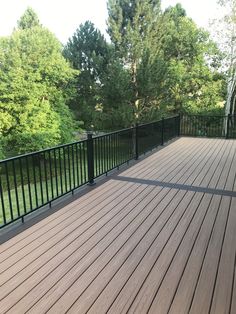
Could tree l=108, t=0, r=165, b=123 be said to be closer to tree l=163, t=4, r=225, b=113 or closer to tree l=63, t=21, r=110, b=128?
tree l=63, t=21, r=110, b=128

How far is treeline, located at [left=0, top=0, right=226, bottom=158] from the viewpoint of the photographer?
1051 cm

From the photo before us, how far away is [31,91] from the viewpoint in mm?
10328

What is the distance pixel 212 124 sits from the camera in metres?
11.6

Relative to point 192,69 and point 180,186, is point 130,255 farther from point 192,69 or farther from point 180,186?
point 192,69

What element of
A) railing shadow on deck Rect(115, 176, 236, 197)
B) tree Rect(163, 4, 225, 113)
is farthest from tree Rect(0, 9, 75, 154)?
railing shadow on deck Rect(115, 176, 236, 197)

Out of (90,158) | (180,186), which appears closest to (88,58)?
(90,158)

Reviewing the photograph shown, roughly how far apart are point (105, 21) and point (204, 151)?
9600 millimetres

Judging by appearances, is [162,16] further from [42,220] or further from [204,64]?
[42,220]

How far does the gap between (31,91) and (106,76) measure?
3.82 metres

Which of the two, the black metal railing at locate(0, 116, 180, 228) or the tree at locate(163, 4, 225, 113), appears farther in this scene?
the tree at locate(163, 4, 225, 113)

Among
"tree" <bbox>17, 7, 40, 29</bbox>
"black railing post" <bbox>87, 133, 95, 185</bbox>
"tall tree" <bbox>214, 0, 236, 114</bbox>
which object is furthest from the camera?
"tree" <bbox>17, 7, 40, 29</bbox>

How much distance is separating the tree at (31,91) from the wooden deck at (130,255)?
7383 millimetres

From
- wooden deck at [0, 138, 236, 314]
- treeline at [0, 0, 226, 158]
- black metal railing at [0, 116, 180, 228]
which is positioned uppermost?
treeline at [0, 0, 226, 158]

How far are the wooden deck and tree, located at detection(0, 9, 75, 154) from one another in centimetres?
738
